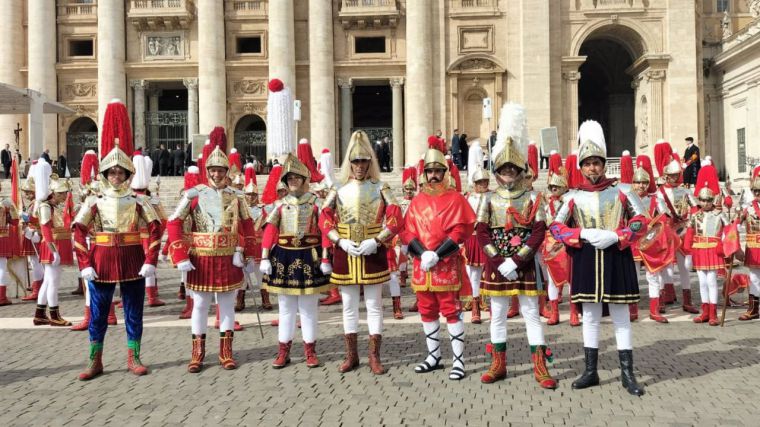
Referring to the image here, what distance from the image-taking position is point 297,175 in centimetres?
718

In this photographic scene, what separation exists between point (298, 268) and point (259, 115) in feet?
94.0

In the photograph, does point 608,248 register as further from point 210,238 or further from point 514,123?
point 210,238

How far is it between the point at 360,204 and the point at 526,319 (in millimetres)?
2056

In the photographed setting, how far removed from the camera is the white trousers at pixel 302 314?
7152mm

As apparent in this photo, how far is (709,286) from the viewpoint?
9.26 meters

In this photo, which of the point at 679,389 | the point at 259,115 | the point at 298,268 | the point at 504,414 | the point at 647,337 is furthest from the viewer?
the point at 259,115

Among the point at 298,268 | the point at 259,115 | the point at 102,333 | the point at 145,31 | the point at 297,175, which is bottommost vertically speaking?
the point at 102,333

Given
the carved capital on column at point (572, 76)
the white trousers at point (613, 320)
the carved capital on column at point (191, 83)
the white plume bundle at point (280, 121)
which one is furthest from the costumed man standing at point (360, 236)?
the carved capital on column at point (191, 83)

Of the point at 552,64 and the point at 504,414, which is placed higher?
the point at 552,64

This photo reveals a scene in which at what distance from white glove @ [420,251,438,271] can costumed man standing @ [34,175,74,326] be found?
6116 millimetres

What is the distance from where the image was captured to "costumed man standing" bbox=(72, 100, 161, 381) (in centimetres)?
698

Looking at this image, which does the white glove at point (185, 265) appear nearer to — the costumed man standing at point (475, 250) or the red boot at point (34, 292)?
the costumed man standing at point (475, 250)

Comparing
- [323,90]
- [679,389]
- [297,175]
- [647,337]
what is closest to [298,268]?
[297,175]

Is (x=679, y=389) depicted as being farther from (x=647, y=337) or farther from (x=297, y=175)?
(x=297, y=175)
